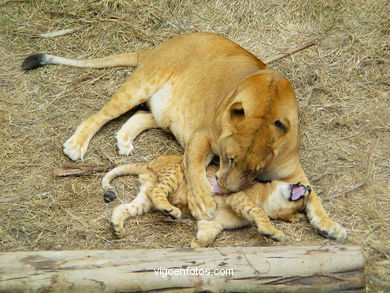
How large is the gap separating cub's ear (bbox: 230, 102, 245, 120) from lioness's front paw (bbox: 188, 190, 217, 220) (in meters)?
0.64

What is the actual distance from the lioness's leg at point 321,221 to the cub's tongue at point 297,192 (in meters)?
0.17

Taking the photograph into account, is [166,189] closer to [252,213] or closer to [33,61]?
[252,213]

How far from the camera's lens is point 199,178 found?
15.0 feet

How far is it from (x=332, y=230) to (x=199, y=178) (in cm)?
108

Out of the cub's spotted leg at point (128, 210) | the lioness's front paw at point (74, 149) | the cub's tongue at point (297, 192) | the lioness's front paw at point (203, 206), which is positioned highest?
the cub's tongue at point (297, 192)

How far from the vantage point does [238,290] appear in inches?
128

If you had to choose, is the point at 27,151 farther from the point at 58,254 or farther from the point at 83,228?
the point at 58,254

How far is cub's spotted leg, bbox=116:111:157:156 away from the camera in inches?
208

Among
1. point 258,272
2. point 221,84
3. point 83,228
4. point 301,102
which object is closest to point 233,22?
point 301,102

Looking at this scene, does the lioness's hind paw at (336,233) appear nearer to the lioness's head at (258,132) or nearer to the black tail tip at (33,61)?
the lioness's head at (258,132)

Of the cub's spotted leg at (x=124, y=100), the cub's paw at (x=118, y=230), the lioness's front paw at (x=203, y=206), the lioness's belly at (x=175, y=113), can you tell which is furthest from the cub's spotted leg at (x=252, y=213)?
the cub's spotted leg at (x=124, y=100)

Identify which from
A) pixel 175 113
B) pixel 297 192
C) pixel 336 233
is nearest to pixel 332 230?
pixel 336 233

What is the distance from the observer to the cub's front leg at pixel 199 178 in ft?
14.5

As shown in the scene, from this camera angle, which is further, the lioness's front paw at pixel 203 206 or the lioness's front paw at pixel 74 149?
the lioness's front paw at pixel 74 149
